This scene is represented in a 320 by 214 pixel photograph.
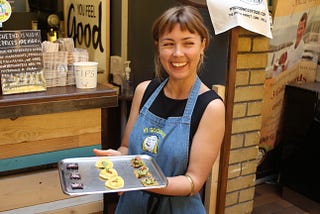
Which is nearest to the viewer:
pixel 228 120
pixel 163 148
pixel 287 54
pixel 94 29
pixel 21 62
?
pixel 163 148

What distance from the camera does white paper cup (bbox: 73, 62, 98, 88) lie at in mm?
2033

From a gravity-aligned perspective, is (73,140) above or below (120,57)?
below

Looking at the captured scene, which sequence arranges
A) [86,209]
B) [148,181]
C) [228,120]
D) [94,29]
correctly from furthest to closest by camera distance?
[94,29]
[228,120]
[86,209]
[148,181]

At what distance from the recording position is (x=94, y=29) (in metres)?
2.80

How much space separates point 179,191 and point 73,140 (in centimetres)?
85

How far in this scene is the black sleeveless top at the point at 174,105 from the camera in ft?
4.73

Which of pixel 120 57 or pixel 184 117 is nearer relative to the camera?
pixel 184 117

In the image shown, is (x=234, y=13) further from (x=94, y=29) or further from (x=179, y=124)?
(x=94, y=29)

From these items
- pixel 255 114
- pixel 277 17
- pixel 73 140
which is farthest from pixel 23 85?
pixel 277 17

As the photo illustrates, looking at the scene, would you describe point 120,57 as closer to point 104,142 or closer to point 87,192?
point 104,142

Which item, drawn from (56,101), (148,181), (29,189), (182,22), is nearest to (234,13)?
(182,22)

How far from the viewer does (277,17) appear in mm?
3111

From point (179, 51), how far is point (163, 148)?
361 mm

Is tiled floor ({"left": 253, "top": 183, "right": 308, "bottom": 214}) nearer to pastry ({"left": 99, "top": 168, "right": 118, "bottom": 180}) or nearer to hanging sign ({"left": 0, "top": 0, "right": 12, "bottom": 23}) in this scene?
pastry ({"left": 99, "top": 168, "right": 118, "bottom": 180})
